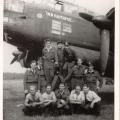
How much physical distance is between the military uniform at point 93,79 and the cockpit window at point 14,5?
643mm

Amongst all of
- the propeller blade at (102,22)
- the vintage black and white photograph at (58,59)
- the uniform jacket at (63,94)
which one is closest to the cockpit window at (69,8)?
the vintage black and white photograph at (58,59)

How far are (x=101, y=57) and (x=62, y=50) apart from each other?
0.96 ft

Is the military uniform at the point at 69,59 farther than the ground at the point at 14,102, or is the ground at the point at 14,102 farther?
the military uniform at the point at 69,59

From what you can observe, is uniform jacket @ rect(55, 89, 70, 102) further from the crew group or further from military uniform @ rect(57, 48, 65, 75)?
military uniform @ rect(57, 48, 65, 75)

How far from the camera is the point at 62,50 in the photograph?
2098 mm

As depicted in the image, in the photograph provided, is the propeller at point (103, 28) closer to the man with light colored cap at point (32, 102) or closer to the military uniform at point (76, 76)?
the military uniform at point (76, 76)

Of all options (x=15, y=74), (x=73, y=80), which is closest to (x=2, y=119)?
(x=15, y=74)

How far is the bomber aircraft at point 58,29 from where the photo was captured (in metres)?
2.00

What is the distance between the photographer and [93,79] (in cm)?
214

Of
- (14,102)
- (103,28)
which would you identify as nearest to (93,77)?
(103,28)


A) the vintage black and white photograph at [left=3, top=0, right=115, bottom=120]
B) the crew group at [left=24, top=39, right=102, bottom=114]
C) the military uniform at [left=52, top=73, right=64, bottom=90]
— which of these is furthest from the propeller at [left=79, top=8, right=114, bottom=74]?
the military uniform at [left=52, top=73, right=64, bottom=90]

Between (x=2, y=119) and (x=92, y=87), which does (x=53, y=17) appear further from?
(x=2, y=119)

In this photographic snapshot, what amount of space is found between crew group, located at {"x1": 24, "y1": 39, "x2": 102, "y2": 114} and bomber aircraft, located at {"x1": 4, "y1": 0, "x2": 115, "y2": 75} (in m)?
0.06

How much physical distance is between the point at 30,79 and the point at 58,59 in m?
0.24
